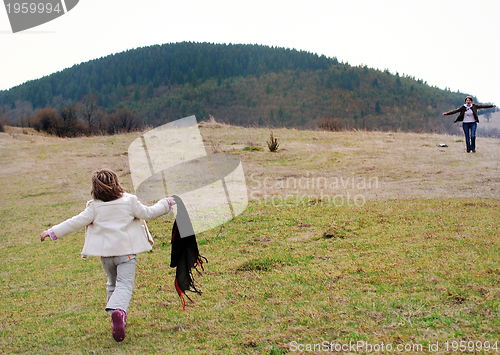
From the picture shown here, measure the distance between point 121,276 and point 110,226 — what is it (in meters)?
0.51

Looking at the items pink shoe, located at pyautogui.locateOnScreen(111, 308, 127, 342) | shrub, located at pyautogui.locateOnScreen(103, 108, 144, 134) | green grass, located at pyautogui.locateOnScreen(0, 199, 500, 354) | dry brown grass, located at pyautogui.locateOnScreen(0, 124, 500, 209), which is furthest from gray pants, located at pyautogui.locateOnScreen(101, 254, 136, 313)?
shrub, located at pyautogui.locateOnScreen(103, 108, 144, 134)

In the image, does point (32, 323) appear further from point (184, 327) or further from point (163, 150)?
point (163, 150)

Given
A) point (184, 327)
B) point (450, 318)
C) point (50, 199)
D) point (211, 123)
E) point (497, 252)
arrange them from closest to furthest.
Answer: point (450, 318) < point (184, 327) < point (497, 252) < point (50, 199) < point (211, 123)

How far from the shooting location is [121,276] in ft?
11.9

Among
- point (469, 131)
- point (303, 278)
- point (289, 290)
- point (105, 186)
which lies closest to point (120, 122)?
point (469, 131)

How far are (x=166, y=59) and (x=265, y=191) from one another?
117m

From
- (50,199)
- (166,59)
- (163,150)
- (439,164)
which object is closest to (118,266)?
(50,199)

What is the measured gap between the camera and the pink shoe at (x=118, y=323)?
3416mm

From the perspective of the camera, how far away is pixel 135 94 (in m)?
101

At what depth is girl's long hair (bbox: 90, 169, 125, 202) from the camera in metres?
3.51

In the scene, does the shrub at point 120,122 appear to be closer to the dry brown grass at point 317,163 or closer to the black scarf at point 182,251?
the dry brown grass at point 317,163

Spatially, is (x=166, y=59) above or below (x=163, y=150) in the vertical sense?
above

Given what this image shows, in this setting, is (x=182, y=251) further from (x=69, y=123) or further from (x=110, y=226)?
(x=69, y=123)

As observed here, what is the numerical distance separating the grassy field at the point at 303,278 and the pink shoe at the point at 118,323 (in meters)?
0.12
